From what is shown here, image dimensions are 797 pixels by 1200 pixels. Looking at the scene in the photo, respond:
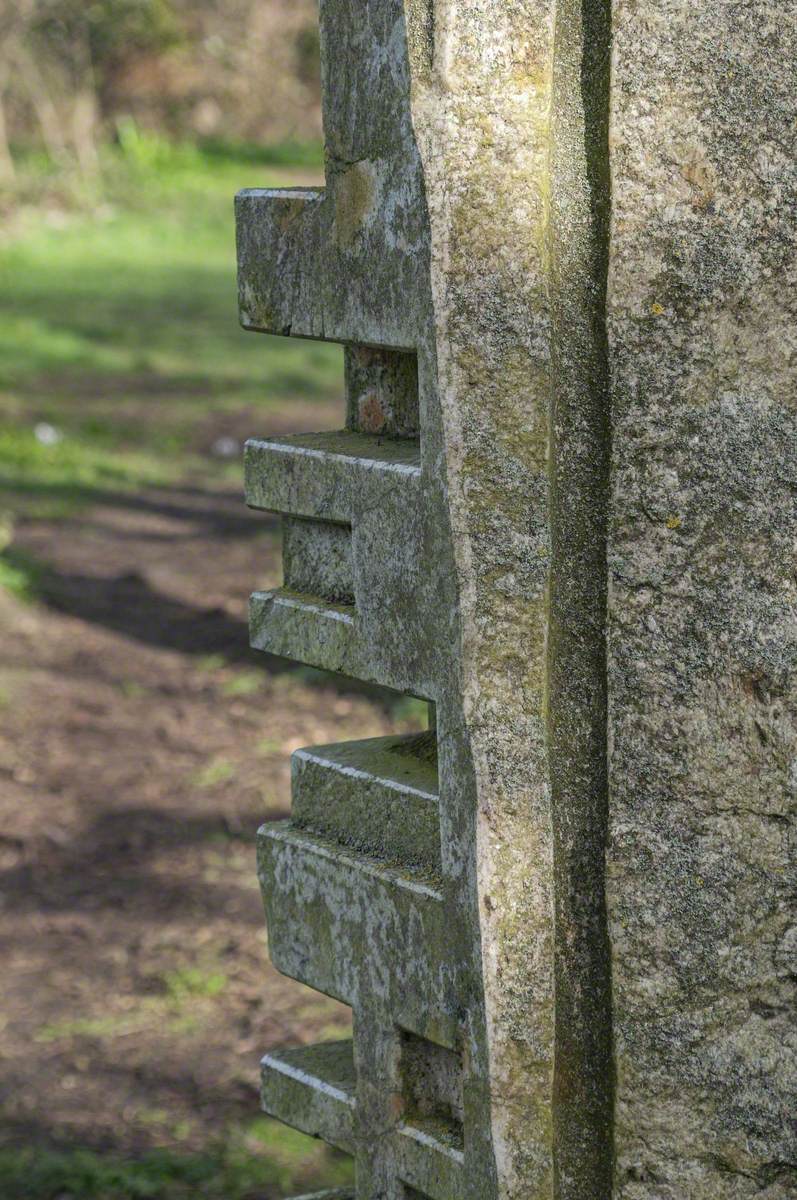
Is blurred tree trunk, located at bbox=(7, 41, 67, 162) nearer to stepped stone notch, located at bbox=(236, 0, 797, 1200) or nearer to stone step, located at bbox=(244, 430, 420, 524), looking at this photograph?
stone step, located at bbox=(244, 430, 420, 524)

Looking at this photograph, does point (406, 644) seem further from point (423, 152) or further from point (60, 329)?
point (60, 329)

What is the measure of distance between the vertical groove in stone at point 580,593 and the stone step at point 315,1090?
441 millimetres

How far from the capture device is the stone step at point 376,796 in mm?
1731

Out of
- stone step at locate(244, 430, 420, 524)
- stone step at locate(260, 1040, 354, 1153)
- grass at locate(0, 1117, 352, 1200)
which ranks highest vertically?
stone step at locate(244, 430, 420, 524)

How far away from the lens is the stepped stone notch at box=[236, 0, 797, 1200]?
55.6 inches

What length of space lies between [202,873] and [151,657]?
5.63ft

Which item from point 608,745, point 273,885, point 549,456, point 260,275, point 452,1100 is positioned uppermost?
point 260,275

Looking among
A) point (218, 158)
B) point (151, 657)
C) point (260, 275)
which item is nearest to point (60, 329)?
point (151, 657)

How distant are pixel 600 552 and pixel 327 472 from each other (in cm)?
39

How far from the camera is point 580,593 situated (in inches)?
58.2

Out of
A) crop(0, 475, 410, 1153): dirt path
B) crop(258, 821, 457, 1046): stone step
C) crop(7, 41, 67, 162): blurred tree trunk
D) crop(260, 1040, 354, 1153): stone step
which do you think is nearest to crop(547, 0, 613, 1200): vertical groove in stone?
crop(258, 821, 457, 1046): stone step

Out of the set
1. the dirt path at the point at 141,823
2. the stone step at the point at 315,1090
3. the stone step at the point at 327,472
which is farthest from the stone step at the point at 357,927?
the dirt path at the point at 141,823

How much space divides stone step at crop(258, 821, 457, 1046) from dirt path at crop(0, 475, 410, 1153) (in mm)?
1561

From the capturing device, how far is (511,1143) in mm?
1510
